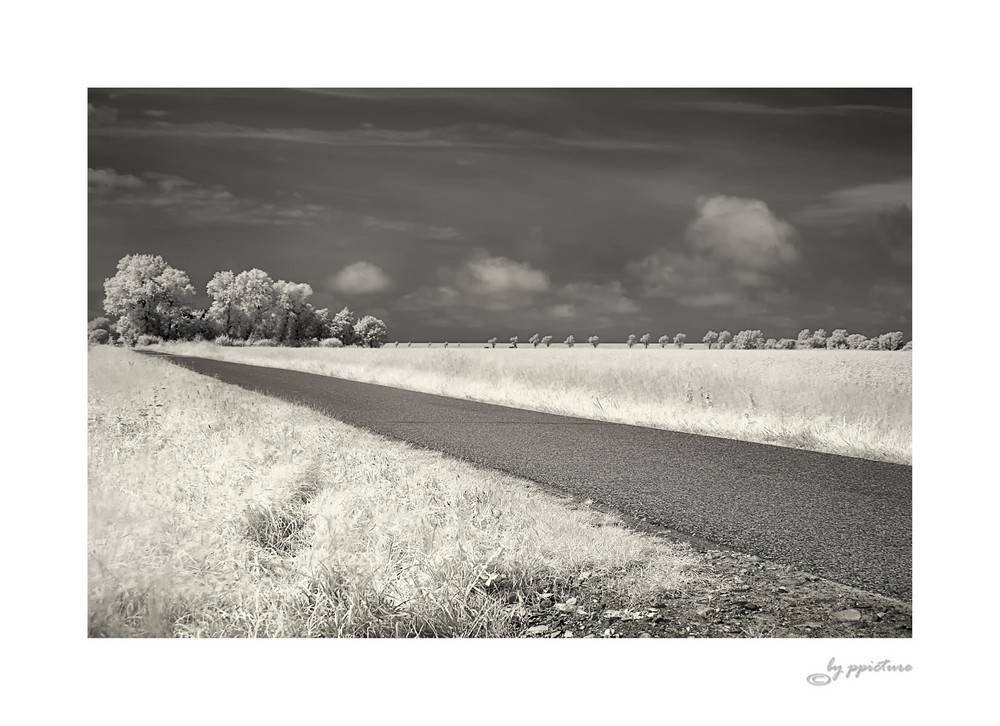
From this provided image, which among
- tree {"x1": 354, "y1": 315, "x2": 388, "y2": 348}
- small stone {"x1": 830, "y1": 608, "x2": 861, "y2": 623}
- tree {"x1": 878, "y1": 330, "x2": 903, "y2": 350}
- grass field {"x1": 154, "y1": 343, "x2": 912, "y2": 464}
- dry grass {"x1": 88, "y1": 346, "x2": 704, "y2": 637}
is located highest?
tree {"x1": 354, "y1": 315, "x2": 388, "y2": 348}

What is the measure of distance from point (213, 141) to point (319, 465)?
117 inches

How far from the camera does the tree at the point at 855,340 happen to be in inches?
239

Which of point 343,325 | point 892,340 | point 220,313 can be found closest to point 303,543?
point 343,325

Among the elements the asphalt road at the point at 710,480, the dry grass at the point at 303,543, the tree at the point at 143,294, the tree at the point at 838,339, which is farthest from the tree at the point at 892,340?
the tree at the point at 143,294

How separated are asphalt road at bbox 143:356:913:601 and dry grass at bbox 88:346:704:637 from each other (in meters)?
0.78

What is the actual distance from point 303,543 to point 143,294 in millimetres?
2528

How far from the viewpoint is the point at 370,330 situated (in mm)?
6711

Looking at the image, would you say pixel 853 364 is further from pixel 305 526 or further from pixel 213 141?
pixel 213 141

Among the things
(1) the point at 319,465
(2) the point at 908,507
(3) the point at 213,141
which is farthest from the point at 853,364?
(3) the point at 213,141

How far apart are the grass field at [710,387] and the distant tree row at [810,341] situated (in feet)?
0.53

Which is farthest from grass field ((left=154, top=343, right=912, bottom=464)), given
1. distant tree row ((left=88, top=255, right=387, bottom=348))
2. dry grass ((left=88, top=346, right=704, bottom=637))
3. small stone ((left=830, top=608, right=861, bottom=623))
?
small stone ((left=830, top=608, right=861, bottom=623))

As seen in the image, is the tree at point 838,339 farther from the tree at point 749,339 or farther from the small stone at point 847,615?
the small stone at point 847,615

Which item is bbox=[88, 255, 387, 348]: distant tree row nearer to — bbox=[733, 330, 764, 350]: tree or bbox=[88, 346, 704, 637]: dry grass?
bbox=[88, 346, 704, 637]: dry grass

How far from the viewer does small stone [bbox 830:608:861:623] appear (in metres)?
4.01
